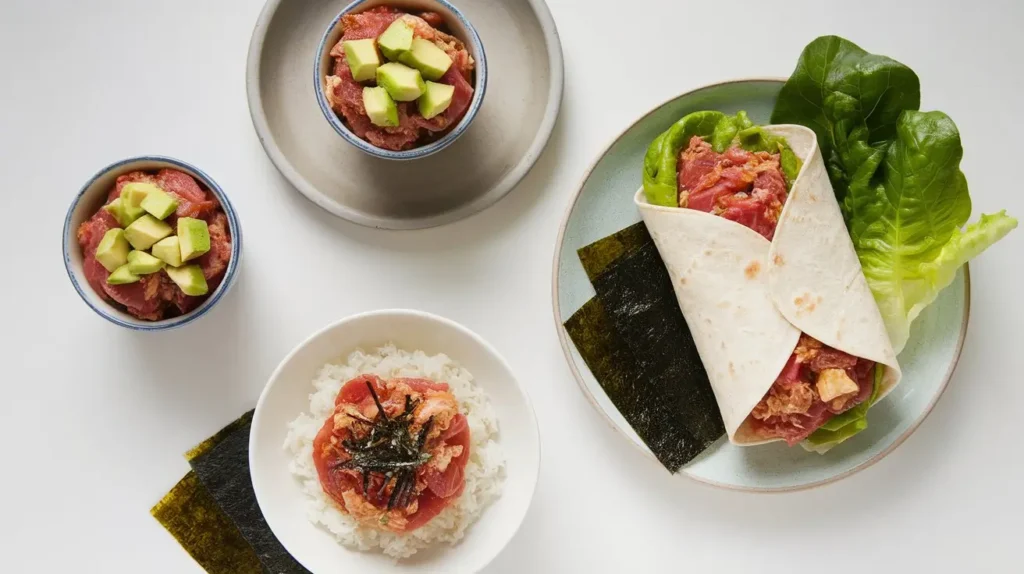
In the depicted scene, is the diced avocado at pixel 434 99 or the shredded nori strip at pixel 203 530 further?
the shredded nori strip at pixel 203 530

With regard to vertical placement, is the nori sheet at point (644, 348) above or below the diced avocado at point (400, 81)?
below

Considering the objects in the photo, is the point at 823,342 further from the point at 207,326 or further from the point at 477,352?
the point at 207,326

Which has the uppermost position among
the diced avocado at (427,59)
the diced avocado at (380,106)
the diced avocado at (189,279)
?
the diced avocado at (427,59)

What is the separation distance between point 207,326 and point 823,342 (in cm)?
209

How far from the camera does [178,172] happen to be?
2605 mm

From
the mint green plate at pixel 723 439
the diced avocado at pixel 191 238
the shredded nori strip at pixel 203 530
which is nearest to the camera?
the diced avocado at pixel 191 238

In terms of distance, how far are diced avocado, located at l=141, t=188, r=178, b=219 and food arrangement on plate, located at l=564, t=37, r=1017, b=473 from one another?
4.33 ft

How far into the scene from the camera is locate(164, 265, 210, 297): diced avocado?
244cm

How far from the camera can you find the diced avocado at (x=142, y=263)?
2.40m

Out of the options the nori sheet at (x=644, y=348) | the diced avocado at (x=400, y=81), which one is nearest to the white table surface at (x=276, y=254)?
the nori sheet at (x=644, y=348)

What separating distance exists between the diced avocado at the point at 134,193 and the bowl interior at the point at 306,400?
2.15 ft

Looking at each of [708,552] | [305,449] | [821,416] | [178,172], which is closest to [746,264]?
[821,416]

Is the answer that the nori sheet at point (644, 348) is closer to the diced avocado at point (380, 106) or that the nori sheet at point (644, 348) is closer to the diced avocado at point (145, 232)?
the diced avocado at point (380, 106)

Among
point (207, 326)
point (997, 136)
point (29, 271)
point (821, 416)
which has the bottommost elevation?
point (821, 416)
